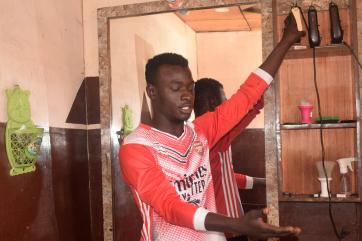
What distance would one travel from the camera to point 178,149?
5.21ft

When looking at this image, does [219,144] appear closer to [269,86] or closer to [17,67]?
[269,86]

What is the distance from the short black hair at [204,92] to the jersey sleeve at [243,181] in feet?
1.12

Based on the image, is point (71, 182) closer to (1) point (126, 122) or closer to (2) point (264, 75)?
(1) point (126, 122)

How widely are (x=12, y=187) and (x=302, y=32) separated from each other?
1.37m

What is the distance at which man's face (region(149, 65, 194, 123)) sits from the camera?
1.59 meters

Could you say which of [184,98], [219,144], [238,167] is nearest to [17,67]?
[184,98]

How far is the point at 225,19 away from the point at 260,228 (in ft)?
3.75

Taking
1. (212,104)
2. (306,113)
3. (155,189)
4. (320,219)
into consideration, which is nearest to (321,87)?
(306,113)

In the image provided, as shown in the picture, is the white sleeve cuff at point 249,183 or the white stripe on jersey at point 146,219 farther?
the white sleeve cuff at point 249,183

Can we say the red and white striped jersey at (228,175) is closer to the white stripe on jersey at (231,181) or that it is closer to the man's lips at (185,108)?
the white stripe on jersey at (231,181)

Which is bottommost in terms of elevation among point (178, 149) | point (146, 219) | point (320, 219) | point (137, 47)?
point (320, 219)

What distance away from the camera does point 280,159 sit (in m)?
1.82

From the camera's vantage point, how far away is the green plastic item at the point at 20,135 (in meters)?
1.55

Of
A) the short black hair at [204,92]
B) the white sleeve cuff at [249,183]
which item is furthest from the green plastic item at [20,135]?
the white sleeve cuff at [249,183]
